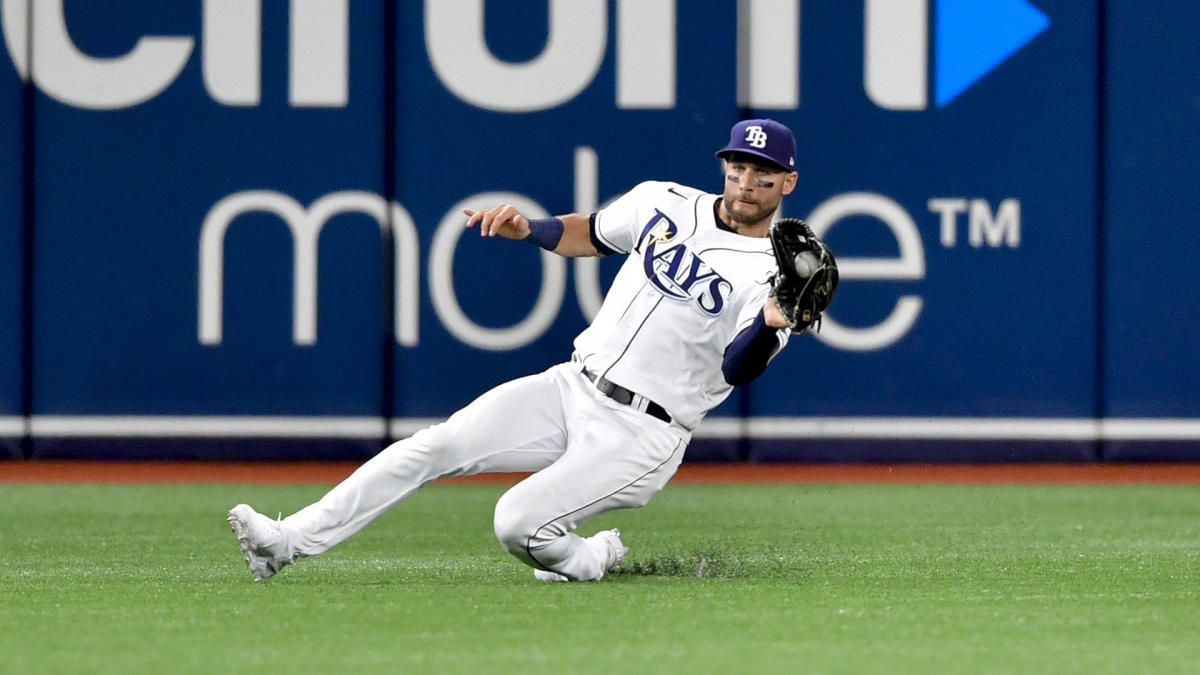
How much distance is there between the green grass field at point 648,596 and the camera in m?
4.19

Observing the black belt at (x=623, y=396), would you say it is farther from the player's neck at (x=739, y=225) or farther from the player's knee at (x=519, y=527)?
the player's neck at (x=739, y=225)

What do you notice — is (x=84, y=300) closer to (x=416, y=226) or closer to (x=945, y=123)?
(x=416, y=226)

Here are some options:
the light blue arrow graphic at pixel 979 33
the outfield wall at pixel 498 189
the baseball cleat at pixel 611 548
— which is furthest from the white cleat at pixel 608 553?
the light blue arrow graphic at pixel 979 33

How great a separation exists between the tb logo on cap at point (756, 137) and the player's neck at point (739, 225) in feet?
0.77

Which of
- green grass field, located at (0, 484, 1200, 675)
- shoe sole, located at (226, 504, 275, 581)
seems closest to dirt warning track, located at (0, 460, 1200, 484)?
green grass field, located at (0, 484, 1200, 675)

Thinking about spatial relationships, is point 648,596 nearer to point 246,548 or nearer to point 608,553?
point 608,553

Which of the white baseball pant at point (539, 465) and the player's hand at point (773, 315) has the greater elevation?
the player's hand at point (773, 315)

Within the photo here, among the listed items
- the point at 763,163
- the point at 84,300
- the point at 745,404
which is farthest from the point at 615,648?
the point at 84,300

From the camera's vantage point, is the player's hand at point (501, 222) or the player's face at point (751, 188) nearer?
the player's hand at point (501, 222)

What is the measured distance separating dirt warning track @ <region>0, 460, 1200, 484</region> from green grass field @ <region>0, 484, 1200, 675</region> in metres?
1.63

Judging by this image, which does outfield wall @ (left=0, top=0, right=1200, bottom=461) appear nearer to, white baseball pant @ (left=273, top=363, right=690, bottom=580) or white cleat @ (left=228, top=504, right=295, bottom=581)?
white baseball pant @ (left=273, top=363, right=690, bottom=580)

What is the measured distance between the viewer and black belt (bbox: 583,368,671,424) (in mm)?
5707

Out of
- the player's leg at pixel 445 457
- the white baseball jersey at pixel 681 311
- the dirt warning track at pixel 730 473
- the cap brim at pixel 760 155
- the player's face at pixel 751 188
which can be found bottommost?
the dirt warning track at pixel 730 473

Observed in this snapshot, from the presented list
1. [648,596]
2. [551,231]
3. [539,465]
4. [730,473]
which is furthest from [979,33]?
[648,596]
